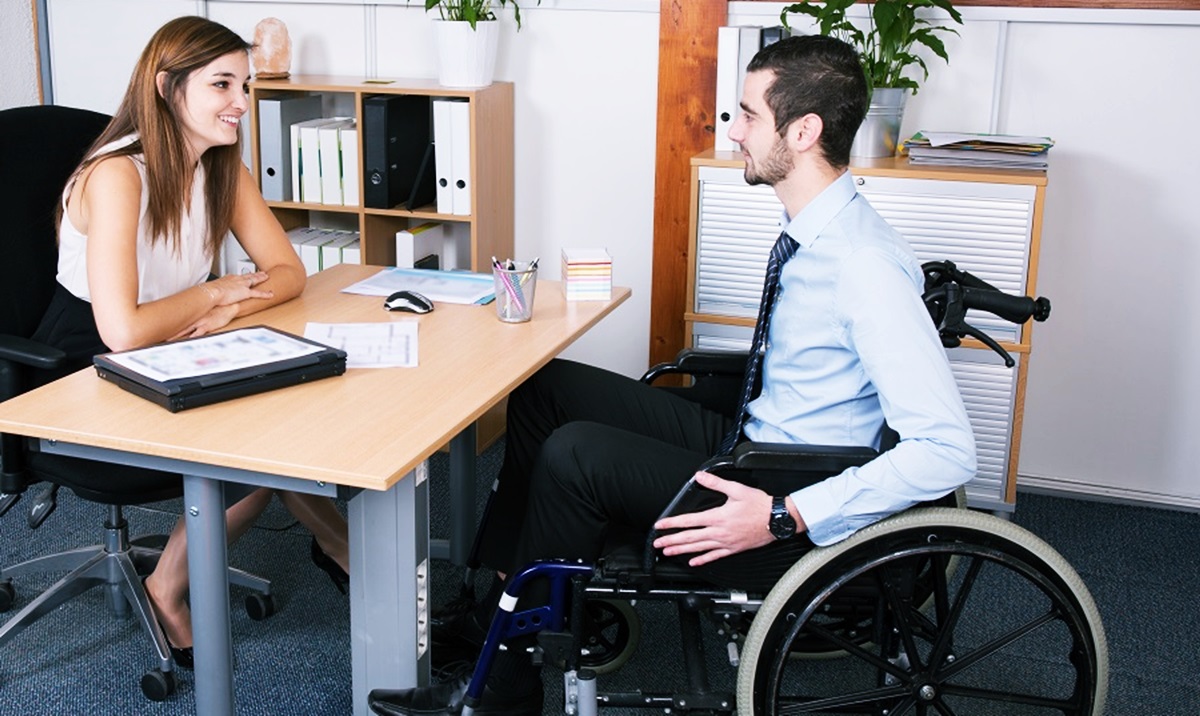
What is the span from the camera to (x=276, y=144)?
143 inches

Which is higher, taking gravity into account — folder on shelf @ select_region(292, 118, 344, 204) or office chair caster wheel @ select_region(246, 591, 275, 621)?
folder on shelf @ select_region(292, 118, 344, 204)

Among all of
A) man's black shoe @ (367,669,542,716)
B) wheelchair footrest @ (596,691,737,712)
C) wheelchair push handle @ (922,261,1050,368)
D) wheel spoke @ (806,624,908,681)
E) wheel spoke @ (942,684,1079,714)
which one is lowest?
man's black shoe @ (367,669,542,716)

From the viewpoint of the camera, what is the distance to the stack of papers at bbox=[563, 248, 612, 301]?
259 centimetres

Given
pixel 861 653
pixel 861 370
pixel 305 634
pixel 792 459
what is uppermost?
pixel 861 370

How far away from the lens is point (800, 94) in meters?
1.97

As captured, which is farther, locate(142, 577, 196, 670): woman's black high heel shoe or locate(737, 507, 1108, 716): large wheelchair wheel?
locate(142, 577, 196, 670): woman's black high heel shoe

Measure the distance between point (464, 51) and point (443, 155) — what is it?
0.29 metres

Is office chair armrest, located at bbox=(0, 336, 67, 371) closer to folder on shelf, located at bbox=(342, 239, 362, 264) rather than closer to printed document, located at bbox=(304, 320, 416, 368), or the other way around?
printed document, located at bbox=(304, 320, 416, 368)

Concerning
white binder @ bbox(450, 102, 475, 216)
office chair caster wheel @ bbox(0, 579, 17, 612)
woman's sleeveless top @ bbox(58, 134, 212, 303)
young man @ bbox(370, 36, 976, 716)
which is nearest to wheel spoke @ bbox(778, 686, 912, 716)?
young man @ bbox(370, 36, 976, 716)

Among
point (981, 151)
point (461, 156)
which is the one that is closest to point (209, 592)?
point (461, 156)

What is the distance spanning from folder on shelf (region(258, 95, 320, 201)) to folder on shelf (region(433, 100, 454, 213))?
45 cm

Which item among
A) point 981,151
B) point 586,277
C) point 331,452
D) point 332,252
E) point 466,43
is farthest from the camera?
point 332,252

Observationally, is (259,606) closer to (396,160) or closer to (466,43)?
(396,160)

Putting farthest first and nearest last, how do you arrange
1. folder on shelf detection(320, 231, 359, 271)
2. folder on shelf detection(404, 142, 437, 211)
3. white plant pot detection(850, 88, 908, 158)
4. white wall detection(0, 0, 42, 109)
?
white wall detection(0, 0, 42, 109), folder on shelf detection(320, 231, 359, 271), folder on shelf detection(404, 142, 437, 211), white plant pot detection(850, 88, 908, 158)
